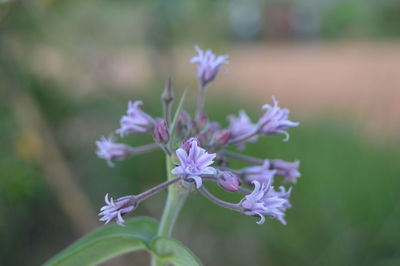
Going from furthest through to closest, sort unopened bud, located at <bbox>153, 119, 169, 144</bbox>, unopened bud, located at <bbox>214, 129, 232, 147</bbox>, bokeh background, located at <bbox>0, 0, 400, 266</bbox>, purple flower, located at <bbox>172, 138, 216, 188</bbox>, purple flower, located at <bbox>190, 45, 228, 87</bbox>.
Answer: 1. bokeh background, located at <bbox>0, 0, 400, 266</bbox>
2. purple flower, located at <bbox>190, 45, 228, 87</bbox>
3. unopened bud, located at <bbox>214, 129, 232, 147</bbox>
4. unopened bud, located at <bbox>153, 119, 169, 144</bbox>
5. purple flower, located at <bbox>172, 138, 216, 188</bbox>

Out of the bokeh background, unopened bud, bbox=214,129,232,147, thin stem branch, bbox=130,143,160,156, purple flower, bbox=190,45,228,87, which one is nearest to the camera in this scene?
unopened bud, bbox=214,129,232,147

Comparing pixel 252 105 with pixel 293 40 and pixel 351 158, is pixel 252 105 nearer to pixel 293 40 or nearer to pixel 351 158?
pixel 351 158

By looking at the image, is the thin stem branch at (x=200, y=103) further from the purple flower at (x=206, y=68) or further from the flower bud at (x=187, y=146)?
the flower bud at (x=187, y=146)

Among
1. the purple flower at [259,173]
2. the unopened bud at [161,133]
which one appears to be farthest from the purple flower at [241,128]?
the unopened bud at [161,133]

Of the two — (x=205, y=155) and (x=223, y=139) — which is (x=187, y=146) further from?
(x=223, y=139)

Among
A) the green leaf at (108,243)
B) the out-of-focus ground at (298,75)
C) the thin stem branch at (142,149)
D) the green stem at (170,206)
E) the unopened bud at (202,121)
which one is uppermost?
the unopened bud at (202,121)

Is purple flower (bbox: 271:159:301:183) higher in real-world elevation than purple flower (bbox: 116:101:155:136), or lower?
lower

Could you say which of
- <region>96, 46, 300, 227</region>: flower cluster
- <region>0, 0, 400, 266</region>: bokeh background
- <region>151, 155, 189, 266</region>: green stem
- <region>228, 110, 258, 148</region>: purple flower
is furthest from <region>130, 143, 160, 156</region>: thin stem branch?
<region>0, 0, 400, 266</region>: bokeh background

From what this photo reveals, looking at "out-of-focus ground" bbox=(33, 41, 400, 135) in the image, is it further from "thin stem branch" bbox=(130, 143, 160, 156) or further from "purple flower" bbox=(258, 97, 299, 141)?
"thin stem branch" bbox=(130, 143, 160, 156)
